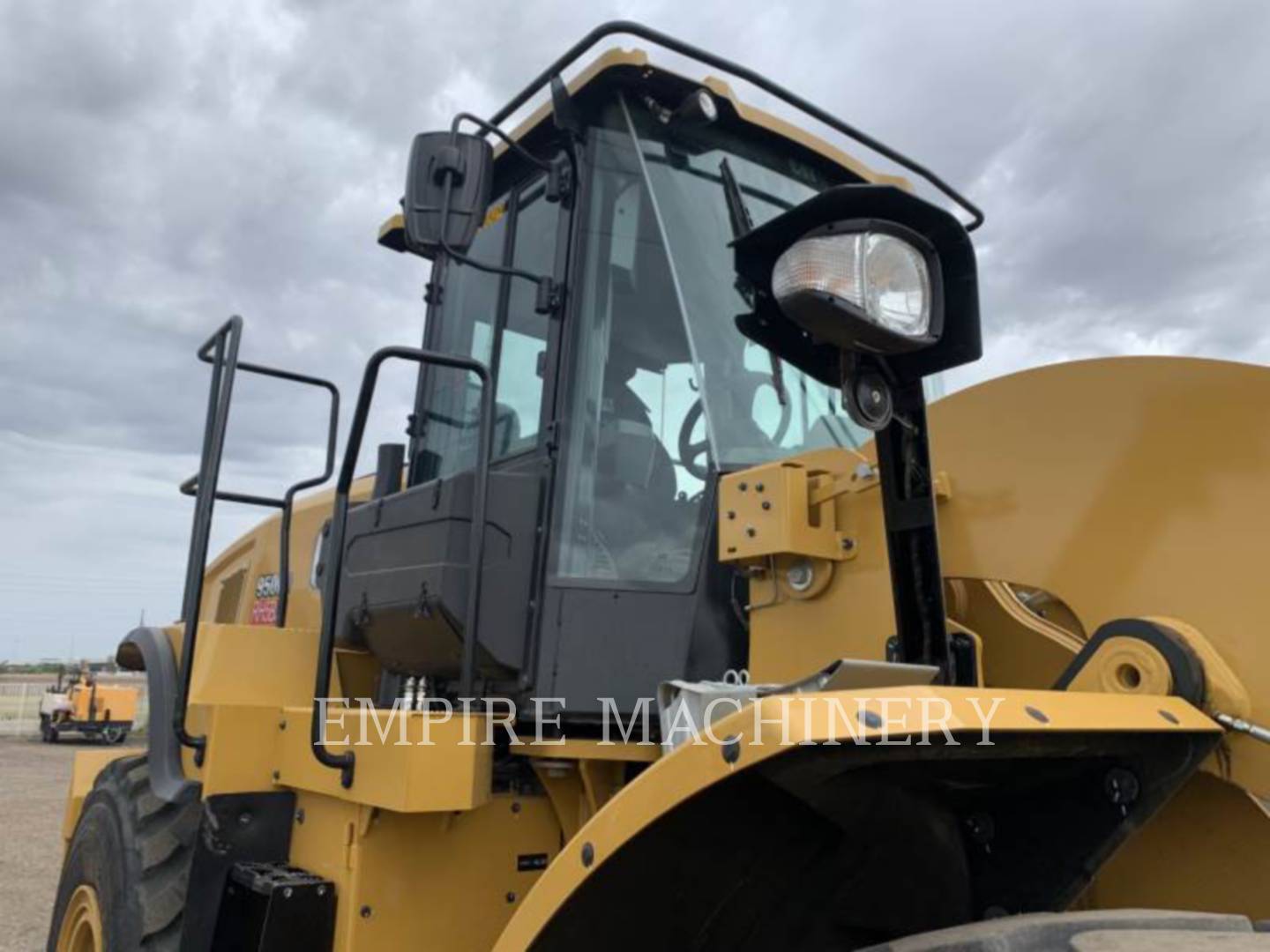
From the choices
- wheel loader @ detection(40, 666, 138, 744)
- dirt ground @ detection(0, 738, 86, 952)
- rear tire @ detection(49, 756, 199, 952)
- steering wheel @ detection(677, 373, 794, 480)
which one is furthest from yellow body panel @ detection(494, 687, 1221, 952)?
wheel loader @ detection(40, 666, 138, 744)

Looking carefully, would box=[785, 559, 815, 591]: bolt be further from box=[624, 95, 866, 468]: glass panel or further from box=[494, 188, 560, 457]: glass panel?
box=[494, 188, 560, 457]: glass panel

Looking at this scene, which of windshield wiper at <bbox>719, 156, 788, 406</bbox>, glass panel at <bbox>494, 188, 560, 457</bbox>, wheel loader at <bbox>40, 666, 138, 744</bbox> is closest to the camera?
windshield wiper at <bbox>719, 156, 788, 406</bbox>

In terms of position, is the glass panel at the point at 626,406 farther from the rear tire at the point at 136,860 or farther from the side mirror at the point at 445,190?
the rear tire at the point at 136,860

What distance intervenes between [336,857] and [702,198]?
199 cm

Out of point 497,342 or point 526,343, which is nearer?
point 526,343

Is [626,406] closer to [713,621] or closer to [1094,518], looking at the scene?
[713,621]

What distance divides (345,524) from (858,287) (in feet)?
5.05

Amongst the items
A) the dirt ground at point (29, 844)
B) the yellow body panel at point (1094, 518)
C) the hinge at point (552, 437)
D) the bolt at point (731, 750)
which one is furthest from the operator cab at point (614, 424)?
the dirt ground at point (29, 844)

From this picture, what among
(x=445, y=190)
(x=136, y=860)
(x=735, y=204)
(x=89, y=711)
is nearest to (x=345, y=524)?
(x=445, y=190)

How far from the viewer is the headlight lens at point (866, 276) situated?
5.70 feet

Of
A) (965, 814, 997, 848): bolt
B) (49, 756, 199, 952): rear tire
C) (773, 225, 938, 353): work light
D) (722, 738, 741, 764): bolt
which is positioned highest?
(773, 225, 938, 353): work light

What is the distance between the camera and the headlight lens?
1736 mm

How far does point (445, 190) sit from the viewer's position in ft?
8.43
